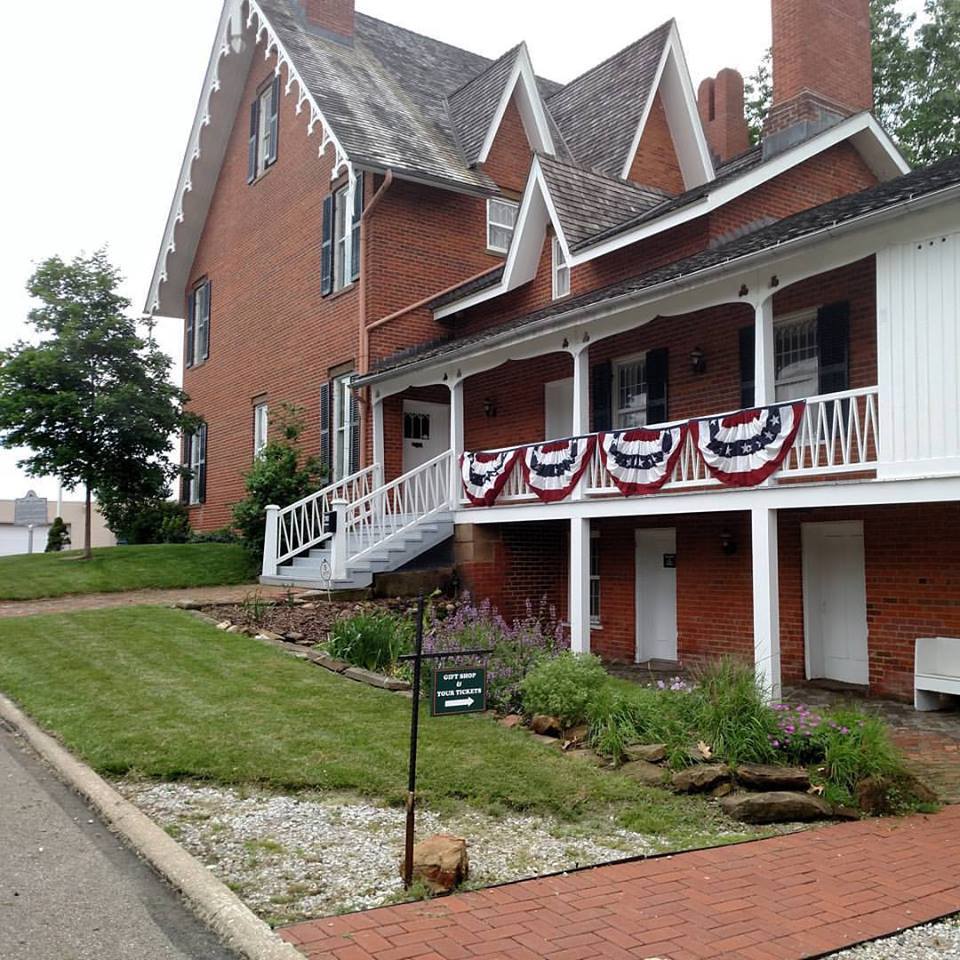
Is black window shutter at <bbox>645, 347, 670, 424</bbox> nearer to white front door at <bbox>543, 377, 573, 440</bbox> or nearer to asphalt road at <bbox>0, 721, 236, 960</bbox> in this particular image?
white front door at <bbox>543, 377, 573, 440</bbox>

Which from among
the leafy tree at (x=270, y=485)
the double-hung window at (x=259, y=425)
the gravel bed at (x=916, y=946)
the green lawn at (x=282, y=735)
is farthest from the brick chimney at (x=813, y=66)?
the gravel bed at (x=916, y=946)

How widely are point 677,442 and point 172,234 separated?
744 inches

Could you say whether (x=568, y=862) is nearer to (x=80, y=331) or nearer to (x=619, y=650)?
(x=619, y=650)

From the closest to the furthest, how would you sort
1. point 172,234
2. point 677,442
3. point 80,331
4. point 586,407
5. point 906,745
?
point 906,745, point 677,442, point 586,407, point 80,331, point 172,234

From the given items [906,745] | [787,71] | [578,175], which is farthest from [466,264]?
[906,745]

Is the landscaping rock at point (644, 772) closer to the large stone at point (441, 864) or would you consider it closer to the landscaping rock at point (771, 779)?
the landscaping rock at point (771, 779)

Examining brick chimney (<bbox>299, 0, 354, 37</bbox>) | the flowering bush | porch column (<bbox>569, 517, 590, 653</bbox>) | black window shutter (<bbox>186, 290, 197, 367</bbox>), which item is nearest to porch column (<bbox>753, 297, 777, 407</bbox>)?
porch column (<bbox>569, 517, 590, 653</bbox>)

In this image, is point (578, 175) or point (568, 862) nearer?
point (568, 862)

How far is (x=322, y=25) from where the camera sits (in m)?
22.4

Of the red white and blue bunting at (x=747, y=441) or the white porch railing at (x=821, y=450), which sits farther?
the red white and blue bunting at (x=747, y=441)

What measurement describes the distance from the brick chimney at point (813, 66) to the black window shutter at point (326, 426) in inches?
372

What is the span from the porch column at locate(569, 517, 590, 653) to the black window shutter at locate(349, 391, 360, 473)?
6349mm

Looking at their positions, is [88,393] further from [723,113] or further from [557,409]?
[723,113]

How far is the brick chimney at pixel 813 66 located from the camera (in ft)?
51.5
